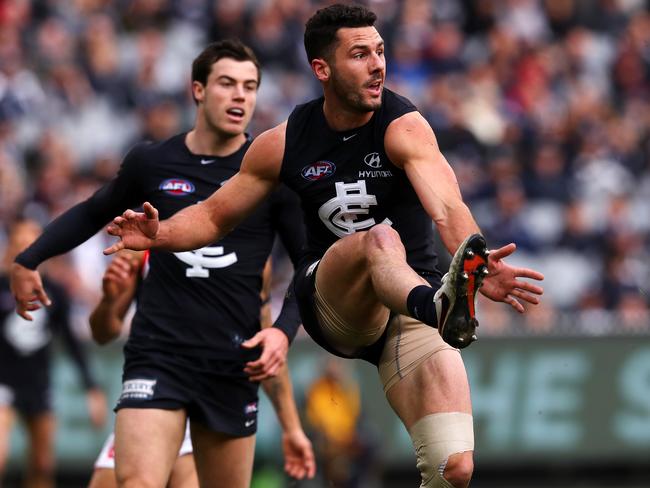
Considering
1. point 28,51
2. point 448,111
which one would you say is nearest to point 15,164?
point 28,51

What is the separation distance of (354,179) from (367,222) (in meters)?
0.24

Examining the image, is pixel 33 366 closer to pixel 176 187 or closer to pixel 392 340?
pixel 176 187

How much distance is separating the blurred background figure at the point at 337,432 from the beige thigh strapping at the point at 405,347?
6.40 meters

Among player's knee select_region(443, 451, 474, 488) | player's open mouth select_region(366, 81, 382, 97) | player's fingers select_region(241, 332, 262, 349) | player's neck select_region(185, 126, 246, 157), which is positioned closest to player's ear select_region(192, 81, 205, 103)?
player's neck select_region(185, 126, 246, 157)

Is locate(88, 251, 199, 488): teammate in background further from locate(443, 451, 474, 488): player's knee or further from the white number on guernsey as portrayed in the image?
locate(443, 451, 474, 488): player's knee

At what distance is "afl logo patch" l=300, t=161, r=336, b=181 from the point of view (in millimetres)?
6816

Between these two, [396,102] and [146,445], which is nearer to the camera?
[396,102]

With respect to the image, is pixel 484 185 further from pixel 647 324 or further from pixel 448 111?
pixel 647 324

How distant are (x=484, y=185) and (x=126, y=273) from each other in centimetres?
905

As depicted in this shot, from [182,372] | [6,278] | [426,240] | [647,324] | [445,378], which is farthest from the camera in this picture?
[647,324]

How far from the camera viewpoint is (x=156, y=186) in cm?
785

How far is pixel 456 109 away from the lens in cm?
1727

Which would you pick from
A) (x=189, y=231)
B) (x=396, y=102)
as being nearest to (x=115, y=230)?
(x=189, y=231)

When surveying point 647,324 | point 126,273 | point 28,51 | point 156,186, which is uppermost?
point 28,51
